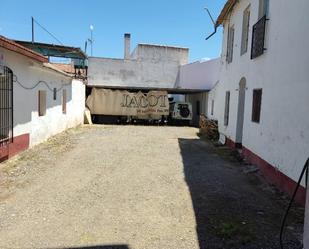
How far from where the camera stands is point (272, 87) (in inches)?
306

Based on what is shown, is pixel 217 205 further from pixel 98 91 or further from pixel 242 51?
pixel 98 91

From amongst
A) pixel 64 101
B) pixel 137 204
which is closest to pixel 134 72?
pixel 64 101

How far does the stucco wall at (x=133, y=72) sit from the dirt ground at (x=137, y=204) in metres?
17.6

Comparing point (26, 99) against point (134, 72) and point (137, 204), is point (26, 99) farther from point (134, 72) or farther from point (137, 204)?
point (134, 72)

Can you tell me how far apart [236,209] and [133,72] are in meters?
22.7

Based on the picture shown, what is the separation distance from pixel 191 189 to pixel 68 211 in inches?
101

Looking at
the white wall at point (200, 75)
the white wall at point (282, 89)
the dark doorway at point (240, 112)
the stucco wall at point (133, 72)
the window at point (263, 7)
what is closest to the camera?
the white wall at point (282, 89)

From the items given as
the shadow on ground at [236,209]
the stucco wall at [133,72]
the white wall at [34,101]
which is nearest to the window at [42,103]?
the white wall at [34,101]

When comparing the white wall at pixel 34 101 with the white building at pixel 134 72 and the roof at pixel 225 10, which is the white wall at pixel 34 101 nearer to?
the roof at pixel 225 10

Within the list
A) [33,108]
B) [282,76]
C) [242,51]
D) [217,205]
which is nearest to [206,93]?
[242,51]

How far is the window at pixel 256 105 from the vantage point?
9.14 meters

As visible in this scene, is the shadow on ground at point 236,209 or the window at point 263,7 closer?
the shadow on ground at point 236,209

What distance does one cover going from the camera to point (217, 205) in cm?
570

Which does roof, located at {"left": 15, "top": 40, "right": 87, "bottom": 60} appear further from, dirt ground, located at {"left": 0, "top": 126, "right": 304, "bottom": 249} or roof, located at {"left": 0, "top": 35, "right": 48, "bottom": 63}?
dirt ground, located at {"left": 0, "top": 126, "right": 304, "bottom": 249}
